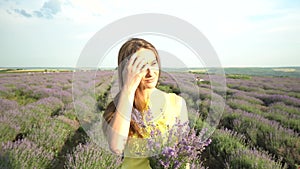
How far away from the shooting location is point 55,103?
7465 mm

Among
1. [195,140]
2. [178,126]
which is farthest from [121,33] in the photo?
[195,140]

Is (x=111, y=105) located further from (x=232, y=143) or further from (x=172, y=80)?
(x=232, y=143)

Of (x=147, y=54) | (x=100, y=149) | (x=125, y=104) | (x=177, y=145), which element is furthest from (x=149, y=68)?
(x=100, y=149)

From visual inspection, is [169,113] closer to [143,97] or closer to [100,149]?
[143,97]

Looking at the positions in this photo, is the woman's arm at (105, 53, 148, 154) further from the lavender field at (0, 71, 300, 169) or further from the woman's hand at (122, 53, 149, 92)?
the lavender field at (0, 71, 300, 169)

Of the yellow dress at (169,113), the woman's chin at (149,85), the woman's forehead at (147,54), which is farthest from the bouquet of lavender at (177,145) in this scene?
the woman's forehead at (147,54)

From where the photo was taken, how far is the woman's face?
3.23 ft

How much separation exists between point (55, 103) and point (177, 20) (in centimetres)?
714

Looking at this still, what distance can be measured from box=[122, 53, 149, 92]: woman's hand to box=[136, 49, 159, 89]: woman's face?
3 cm

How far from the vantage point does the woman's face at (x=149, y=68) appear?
0.99 metres

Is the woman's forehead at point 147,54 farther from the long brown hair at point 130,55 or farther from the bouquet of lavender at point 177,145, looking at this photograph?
the bouquet of lavender at point 177,145

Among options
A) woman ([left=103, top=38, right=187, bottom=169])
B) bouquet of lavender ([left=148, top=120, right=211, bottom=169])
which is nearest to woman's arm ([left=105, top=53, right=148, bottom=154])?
woman ([left=103, top=38, right=187, bottom=169])

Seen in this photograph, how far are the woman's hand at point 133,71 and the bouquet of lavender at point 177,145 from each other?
0.25 m

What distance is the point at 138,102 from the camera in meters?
1.17
